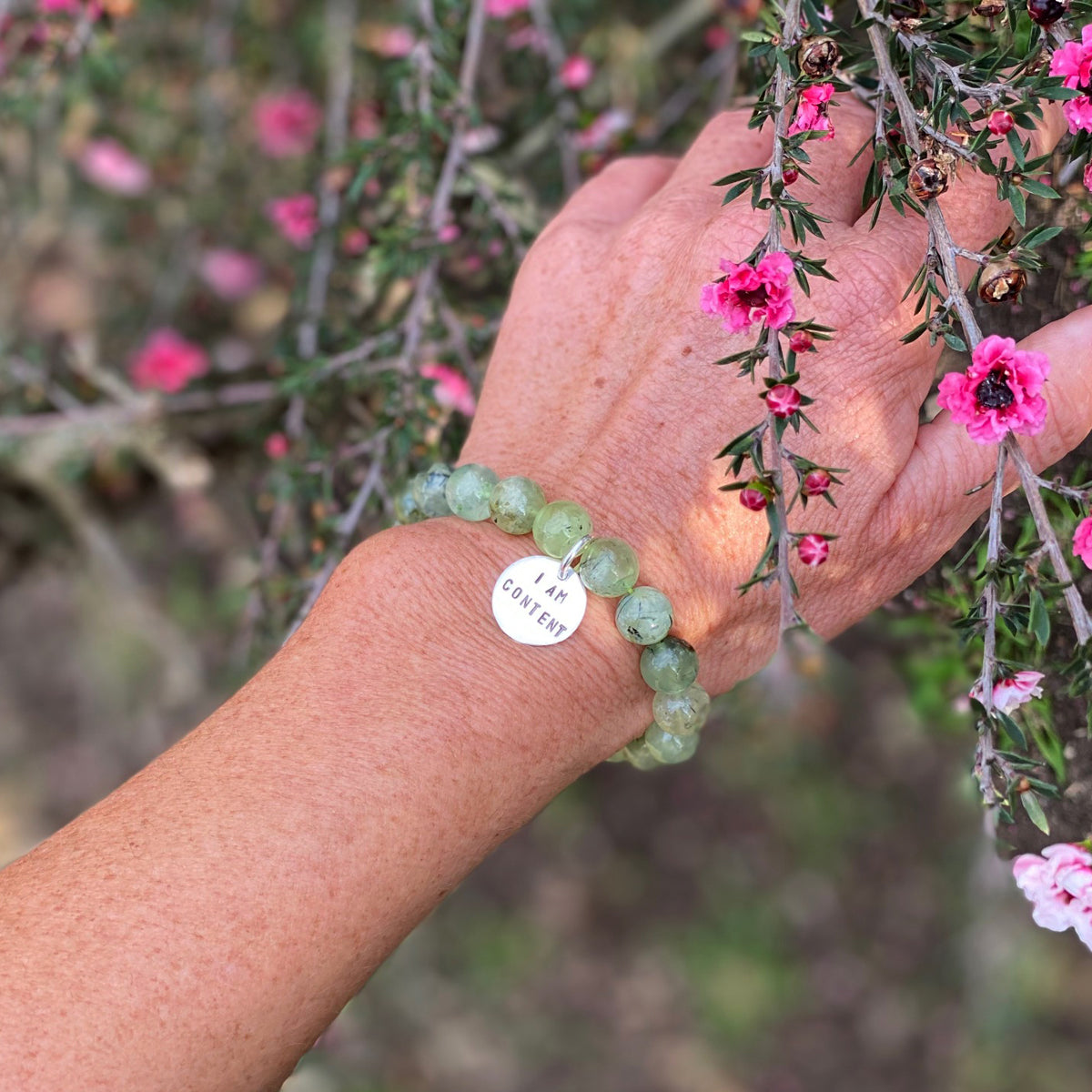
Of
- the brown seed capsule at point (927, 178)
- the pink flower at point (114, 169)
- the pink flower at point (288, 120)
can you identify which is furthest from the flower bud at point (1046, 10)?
the pink flower at point (114, 169)

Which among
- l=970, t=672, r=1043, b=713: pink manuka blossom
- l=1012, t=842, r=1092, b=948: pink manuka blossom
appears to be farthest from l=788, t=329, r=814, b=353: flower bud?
l=1012, t=842, r=1092, b=948: pink manuka blossom

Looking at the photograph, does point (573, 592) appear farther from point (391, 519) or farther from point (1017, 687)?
point (391, 519)

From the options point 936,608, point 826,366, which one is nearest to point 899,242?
point 826,366

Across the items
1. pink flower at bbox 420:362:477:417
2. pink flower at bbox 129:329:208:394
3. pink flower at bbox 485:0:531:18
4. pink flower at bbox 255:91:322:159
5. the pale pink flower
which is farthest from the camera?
pink flower at bbox 255:91:322:159

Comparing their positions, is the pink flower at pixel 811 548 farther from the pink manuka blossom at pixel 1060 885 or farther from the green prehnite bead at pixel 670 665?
the pink manuka blossom at pixel 1060 885

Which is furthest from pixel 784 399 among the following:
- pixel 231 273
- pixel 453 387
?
pixel 231 273

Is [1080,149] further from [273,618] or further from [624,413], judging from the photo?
[273,618]

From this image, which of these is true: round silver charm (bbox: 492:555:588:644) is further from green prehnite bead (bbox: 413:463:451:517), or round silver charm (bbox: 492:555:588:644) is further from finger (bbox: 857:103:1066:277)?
finger (bbox: 857:103:1066:277)
